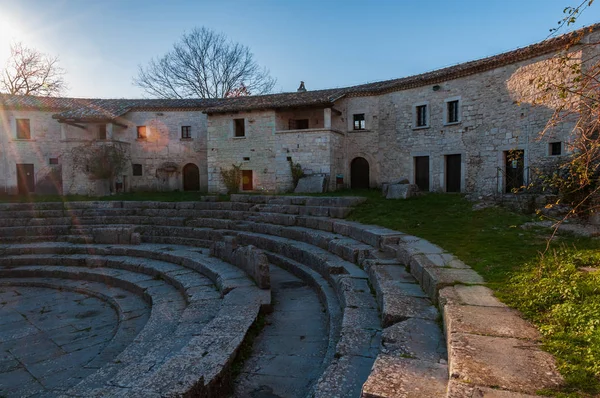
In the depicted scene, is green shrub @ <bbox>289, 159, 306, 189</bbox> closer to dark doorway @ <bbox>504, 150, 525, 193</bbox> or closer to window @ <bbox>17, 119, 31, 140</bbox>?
dark doorway @ <bbox>504, 150, 525, 193</bbox>

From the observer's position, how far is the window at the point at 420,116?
1938cm

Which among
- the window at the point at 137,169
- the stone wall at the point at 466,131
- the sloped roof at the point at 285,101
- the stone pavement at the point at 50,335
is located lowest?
the stone pavement at the point at 50,335

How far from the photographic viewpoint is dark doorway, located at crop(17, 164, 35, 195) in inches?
942

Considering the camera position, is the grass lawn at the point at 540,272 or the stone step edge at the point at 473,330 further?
the grass lawn at the point at 540,272

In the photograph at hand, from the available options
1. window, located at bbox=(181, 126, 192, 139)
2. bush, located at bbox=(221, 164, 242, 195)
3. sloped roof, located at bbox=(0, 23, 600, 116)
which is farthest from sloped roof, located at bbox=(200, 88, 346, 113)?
bush, located at bbox=(221, 164, 242, 195)

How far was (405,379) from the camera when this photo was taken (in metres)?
2.60

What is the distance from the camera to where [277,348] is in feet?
14.2

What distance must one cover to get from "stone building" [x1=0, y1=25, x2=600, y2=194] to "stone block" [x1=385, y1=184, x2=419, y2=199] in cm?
472

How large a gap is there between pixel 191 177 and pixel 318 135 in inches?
394

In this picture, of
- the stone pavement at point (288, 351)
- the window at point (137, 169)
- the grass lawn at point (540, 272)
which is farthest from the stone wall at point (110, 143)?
the stone pavement at point (288, 351)

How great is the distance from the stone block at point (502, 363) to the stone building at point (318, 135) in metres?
13.7

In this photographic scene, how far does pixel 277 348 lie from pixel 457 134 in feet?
54.0

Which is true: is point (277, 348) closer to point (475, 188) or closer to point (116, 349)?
point (116, 349)

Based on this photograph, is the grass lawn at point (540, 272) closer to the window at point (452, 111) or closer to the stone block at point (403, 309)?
the stone block at point (403, 309)
